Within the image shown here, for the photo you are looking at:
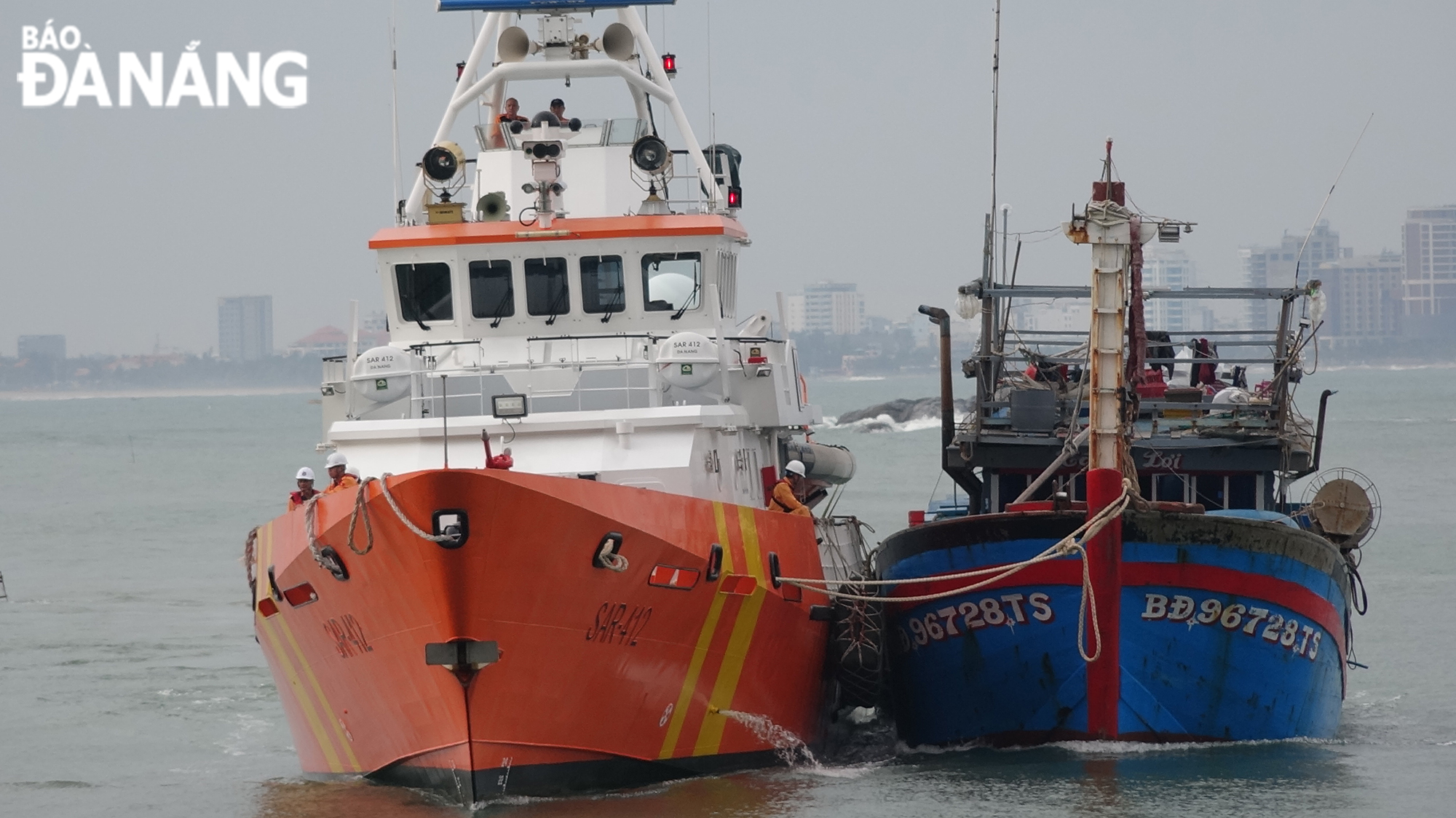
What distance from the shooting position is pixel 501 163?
23.0 metres

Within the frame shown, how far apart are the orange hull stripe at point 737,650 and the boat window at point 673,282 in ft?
12.5

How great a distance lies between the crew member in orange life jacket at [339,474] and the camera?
16.8m

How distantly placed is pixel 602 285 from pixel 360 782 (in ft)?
20.1

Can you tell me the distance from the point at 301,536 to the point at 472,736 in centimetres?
234

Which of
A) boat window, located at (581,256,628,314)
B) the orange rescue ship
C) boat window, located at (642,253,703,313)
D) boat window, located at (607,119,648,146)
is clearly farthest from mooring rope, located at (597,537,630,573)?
boat window, located at (607,119,648,146)

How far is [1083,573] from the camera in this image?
1861 cm

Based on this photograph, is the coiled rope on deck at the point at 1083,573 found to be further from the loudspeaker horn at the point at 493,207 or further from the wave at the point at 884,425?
the wave at the point at 884,425

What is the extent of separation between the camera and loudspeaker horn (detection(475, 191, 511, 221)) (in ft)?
69.9

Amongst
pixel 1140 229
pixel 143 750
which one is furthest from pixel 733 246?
pixel 143 750

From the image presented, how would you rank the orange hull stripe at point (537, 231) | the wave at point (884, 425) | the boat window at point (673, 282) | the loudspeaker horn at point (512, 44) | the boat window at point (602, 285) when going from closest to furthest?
the orange hull stripe at point (537, 231) < the boat window at point (602, 285) < the boat window at point (673, 282) < the loudspeaker horn at point (512, 44) < the wave at point (884, 425)

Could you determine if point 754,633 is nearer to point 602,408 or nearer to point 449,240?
point 602,408

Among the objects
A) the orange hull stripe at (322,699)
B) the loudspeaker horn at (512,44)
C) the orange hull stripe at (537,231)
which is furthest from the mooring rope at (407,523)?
the loudspeaker horn at (512,44)

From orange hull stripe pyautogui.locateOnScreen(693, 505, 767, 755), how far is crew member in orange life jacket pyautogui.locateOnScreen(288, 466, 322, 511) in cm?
413

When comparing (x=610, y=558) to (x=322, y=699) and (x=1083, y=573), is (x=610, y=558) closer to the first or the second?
(x=322, y=699)
